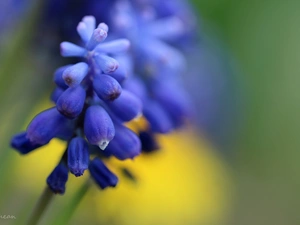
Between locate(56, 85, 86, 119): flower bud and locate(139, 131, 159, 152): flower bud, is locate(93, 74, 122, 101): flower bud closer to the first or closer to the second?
locate(56, 85, 86, 119): flower bud

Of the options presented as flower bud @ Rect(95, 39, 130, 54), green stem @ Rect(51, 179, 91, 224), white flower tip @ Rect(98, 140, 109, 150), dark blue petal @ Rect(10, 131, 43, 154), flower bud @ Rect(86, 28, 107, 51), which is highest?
flower bud @ Rect(95, 39, 130, 54)

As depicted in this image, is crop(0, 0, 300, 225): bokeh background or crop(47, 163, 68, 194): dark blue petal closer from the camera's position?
crop(47, 163, 68, 194): dark blue petal

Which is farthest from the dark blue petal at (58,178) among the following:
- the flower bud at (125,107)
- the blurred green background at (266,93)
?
the blurred green background at (266,93)

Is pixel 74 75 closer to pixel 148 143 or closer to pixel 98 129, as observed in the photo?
pixel 98 129

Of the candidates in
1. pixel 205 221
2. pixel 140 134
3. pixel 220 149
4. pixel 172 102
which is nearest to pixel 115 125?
pixel 140 134

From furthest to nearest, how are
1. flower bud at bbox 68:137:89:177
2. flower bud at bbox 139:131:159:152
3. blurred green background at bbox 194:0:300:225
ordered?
blurred green background at bbox 194:0:300:225
flower bud at bbox 139:131:159:152
flower bud at bbox 68:137:89:177

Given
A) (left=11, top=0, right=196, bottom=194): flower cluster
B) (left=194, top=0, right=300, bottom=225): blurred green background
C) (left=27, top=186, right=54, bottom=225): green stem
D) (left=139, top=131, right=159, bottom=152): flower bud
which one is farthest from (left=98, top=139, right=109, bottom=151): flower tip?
(left=194, top=0, right=300, bottom=225): blurred green background

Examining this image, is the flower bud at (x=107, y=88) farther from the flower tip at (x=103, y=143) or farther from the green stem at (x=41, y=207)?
the green stem at (x=41, y=207)

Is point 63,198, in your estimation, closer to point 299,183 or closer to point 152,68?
point 152,68
